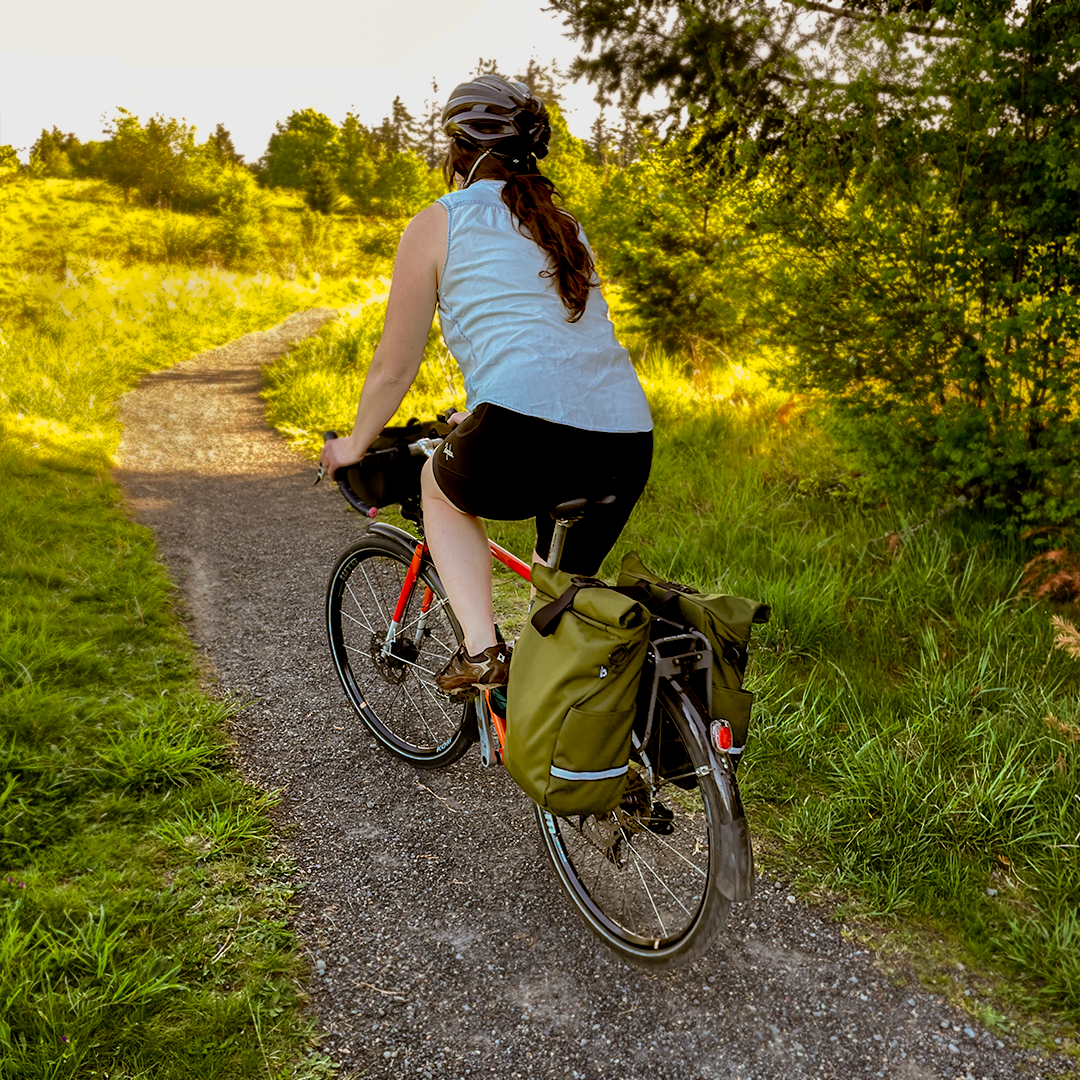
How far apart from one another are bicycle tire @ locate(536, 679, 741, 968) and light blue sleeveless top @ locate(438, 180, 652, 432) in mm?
785

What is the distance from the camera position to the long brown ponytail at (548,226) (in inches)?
87.5

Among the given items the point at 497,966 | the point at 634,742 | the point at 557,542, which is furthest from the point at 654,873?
the point at 557,542

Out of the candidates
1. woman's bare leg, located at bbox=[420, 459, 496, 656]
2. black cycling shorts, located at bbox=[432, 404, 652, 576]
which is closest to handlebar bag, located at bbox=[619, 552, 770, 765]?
black cycling shorts, located at bbox=[432, 404, 652, 576]

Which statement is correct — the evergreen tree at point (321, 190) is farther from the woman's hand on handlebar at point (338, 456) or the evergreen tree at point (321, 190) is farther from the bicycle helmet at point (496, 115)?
the bicycle helmet at point (496, 115)

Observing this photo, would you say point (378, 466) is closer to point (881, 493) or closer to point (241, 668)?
point (241, 668)

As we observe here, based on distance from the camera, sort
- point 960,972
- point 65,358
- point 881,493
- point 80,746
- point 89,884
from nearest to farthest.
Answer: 1. point 960,972
2. point 89,884
3. point 80,746
4. point 881,493
5. point 65,358

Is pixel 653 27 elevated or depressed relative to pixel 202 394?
elevated

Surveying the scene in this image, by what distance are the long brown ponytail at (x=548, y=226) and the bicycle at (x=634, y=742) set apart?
592 mm

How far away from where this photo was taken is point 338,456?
2.65m

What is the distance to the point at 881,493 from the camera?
4859 millimetres

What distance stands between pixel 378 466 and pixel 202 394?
9409 millimetres

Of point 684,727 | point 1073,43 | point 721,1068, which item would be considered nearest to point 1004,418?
point 1073,43

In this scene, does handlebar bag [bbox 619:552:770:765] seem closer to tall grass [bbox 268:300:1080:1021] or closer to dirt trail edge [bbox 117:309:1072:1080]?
dirt trail edge [bbox 117:309:1072:1080]

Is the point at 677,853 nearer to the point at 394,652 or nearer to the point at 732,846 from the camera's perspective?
the point at 732,846
